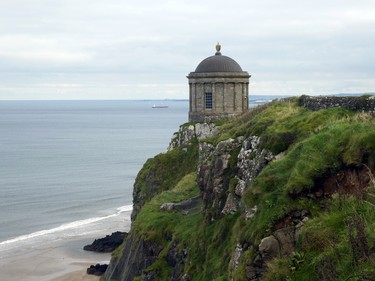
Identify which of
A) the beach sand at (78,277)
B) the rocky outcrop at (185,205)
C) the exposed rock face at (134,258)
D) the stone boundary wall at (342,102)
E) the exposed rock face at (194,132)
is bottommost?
the beach sand at (78,277)

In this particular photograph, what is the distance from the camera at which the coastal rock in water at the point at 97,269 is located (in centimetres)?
5200

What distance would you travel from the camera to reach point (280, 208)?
1664cm

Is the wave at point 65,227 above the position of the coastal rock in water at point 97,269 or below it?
below

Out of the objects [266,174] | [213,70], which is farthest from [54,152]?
[266,174]

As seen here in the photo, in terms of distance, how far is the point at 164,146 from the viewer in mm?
159000

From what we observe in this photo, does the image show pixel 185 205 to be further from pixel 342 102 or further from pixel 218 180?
pixel 342 102

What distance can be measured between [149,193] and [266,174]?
36506 millimetres

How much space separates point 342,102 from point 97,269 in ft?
109

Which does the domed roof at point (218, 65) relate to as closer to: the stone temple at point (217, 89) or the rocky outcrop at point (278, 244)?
the stone temple at point (217, 89)

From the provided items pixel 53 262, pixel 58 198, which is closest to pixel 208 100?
pixel 53 262

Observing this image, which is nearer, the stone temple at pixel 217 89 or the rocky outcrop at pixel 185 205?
the rocky outcrop at pixel 185 205

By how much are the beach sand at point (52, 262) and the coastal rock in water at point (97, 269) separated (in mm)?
513

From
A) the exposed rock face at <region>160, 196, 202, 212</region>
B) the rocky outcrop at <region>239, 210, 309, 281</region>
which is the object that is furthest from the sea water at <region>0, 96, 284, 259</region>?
the rocky outcrop at <region>239, 210, 309, 281</region>

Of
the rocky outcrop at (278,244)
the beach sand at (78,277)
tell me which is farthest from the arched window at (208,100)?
the rocky outcrop at (278,244)
